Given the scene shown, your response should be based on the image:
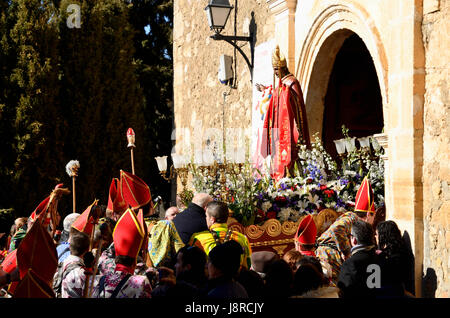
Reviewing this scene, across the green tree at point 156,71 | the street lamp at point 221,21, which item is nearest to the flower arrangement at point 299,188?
Result: the street lamp at point 221,21

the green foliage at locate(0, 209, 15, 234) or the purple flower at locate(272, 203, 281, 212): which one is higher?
the purple flower at locate(272, 203, 281, 212)

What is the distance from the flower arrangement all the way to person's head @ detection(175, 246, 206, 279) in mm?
2964

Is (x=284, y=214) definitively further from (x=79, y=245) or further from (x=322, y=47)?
(x=79, y=245)

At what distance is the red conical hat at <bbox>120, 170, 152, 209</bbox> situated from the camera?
5.42 metres

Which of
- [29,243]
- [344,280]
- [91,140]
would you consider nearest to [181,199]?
[344,280]

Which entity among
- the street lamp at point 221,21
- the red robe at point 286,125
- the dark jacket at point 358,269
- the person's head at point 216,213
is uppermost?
the street lamp at point 221,21

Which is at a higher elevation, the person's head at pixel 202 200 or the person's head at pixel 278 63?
the person's head at pixel 278 63

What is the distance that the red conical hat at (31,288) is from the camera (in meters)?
3.06

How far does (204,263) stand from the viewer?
148 inches

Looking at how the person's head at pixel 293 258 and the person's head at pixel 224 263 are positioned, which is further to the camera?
the person's head at pixel 293 258

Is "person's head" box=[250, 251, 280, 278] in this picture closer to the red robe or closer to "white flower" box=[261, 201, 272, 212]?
"white flower" box=[261, 201, 272, 212]

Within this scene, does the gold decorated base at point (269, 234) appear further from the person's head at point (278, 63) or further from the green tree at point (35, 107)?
the green tree at point (35, 107)

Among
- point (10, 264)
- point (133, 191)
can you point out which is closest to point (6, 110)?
point (133, 191)

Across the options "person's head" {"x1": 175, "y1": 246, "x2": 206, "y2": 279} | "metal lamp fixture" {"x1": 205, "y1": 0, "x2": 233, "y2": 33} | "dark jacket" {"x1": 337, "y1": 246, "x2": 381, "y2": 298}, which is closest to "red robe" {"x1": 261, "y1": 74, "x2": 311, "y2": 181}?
"metal lamp fixture" {"x1": 205, "y1": 0, "x2": 233, "y2": 33}
